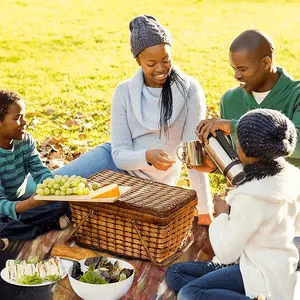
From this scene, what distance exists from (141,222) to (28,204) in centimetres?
63

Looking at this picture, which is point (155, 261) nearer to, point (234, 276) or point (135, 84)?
point (234, 276)

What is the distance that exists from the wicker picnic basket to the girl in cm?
54

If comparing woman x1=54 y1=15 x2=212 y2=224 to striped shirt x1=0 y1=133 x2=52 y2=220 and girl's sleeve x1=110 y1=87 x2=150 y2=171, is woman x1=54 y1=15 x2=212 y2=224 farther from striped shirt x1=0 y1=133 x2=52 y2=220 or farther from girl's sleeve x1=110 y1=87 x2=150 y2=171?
striped shirt x1=0 y1=133 x2=52 y2=220

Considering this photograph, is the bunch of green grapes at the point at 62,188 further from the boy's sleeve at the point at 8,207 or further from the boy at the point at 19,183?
the boy's sleeve at the point at 8,207

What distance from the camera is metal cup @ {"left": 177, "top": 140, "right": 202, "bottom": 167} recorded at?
11.6ft

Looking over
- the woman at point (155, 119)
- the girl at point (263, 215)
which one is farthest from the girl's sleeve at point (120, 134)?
the girl at point (263, 215)

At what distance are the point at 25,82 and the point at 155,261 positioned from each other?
453 cm

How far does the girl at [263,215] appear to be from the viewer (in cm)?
261

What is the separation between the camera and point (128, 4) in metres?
11.4

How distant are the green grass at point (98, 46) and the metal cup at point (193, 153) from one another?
2.09 m

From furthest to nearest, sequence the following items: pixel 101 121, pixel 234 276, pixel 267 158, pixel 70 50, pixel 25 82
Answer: pixel 70 50
pixel 25 82
pixel 101 121
pixel 234 276
pixel 267 158

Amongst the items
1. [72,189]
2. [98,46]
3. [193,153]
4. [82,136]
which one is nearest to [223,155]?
[193,153]

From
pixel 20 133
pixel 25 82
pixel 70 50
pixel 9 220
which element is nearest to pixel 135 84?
pixel 20 133

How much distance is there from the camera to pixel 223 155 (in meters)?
3.34
